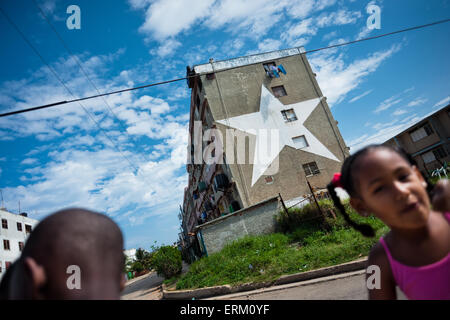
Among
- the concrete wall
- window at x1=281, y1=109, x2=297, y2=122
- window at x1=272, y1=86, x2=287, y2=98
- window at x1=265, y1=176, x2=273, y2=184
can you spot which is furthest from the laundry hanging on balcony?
the concrete wall

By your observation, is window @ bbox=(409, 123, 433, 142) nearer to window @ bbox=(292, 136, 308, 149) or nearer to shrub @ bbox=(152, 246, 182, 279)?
window @ bbox=(292, 136, 308, 149)

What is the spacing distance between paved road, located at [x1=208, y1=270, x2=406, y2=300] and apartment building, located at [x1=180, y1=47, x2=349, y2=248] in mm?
11420

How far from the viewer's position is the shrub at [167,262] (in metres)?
17.8

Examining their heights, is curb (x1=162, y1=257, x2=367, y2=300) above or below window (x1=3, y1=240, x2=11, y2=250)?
below

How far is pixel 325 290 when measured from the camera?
15.7 feet

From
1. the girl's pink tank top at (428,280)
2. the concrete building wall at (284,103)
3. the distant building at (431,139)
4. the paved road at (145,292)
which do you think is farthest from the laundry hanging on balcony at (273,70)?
the girl's pink tank top at (428,280)

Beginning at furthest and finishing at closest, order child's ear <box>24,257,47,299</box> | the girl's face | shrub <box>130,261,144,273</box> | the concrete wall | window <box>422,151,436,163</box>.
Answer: shrub <box>130,261,144,273</box> < window <box>422,151,436,163</box> < the concrete wall < the girl's face < child's ear <box>24,257,47,299</box>

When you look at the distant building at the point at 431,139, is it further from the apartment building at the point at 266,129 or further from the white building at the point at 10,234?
the white building at the point at 10,234

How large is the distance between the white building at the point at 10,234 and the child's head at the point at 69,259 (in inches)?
1473

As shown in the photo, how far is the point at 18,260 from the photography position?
2.31 feet

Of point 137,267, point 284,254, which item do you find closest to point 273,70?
point 284,254

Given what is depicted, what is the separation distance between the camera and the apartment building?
18281 millimetres
